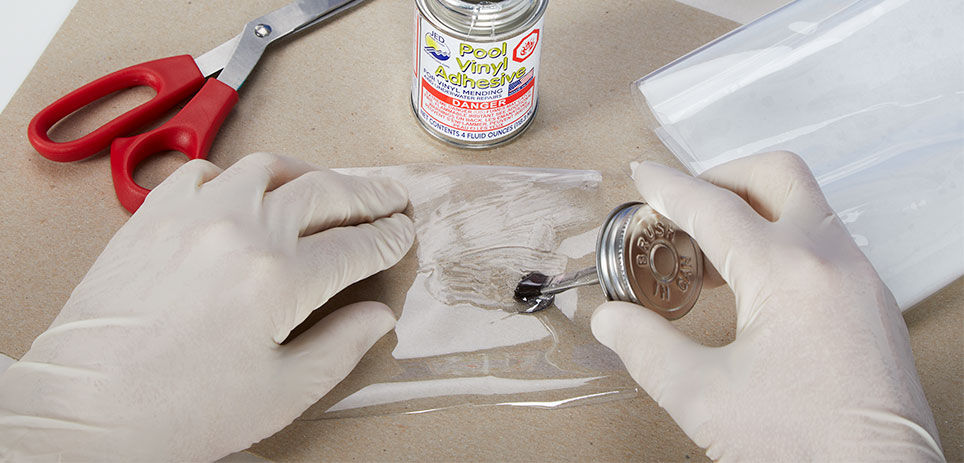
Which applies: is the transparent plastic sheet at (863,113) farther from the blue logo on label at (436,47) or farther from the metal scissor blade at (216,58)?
the metal scissor blade at (216,58)

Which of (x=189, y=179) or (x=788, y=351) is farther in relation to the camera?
(x=189, y=179)

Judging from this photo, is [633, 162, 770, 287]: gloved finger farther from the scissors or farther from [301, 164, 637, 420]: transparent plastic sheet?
the scissors

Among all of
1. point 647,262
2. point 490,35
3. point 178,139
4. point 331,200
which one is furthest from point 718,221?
point 178,139

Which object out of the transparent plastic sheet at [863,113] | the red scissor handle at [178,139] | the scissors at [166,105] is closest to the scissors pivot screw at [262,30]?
the scissors at [166,105]

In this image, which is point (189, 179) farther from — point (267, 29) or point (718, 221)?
point (718, 221)

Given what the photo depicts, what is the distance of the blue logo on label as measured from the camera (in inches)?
42.3

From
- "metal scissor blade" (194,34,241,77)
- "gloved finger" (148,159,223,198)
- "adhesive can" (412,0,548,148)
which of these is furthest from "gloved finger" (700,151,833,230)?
"metal scissor blade" (194,34,241,77)

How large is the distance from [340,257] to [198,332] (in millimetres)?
198

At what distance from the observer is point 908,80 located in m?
1.17

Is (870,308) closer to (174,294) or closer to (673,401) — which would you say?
(673,401)

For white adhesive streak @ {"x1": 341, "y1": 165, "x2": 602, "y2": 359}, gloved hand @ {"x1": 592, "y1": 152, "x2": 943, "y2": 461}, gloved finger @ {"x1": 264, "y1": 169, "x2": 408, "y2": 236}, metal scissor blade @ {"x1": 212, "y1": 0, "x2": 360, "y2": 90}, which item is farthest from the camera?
metal scissor blade @ {"x1": 212, "y1": 0, "x2": 360, "y2": 90}

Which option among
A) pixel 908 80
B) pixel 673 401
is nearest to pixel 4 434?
pixel 673 401

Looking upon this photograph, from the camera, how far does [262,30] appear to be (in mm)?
1310

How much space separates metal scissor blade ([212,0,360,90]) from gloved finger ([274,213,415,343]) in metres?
0.40
